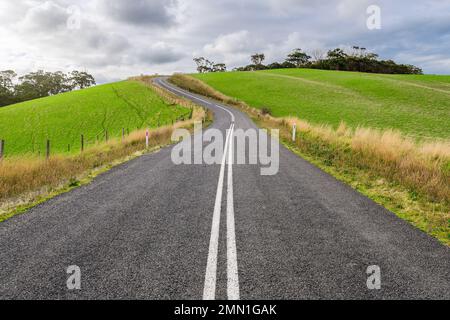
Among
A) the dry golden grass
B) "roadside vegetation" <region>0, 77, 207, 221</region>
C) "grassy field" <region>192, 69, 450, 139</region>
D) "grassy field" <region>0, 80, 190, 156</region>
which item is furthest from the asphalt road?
"grassy field" <region>0, 80, 190, 156</region>

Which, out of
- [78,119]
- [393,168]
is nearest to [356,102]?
[393,168]

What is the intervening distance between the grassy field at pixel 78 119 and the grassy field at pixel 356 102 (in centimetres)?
1470

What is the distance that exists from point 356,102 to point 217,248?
4109 centimetres

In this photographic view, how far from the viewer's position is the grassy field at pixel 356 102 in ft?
86.5

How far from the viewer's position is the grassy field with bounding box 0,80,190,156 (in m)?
28.6

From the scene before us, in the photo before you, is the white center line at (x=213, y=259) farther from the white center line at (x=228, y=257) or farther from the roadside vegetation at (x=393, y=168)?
the roadside vegetation at (x=393, y=168)

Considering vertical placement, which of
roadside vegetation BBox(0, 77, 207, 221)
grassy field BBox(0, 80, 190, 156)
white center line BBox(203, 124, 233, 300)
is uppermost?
grassy field BBox(0, 80, 190, 156)

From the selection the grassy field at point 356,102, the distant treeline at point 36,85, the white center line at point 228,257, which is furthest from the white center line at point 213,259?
the distant treeline at point 36,85

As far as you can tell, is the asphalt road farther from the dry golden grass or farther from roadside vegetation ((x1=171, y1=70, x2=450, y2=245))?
the dry golden grass

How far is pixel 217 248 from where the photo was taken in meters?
3.97

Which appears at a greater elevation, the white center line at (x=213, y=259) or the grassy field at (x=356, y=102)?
the grassy field at (x=356, y=102)

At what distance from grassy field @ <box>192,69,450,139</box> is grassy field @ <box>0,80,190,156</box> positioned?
14704mm

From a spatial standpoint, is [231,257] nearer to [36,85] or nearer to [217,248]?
[217,248]
